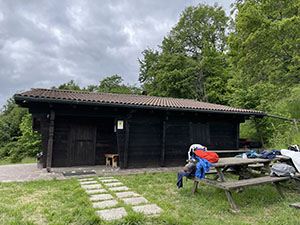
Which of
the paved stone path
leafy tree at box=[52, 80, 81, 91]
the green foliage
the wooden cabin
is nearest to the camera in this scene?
the paved stone path

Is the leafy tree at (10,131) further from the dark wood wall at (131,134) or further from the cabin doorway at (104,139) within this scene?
the cabin doorway at (104,139)

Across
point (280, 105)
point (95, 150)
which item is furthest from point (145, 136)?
point (280, 105)

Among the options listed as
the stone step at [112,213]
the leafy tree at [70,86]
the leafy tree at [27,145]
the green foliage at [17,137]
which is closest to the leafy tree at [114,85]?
the leafy tree at [70,86]

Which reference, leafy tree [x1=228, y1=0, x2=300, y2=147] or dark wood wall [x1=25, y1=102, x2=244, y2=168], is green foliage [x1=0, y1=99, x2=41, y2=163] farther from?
leafy tree [x1=228, y1=0, x2=300, y2=147]

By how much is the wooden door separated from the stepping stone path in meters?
3.09

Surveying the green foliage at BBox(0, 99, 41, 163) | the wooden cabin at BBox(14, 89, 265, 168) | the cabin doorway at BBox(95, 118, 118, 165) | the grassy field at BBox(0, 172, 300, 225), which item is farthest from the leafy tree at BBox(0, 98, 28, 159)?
the grassy field at BBox(0, 172, 300, 225)

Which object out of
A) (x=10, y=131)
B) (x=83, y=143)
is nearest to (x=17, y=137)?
(x=10, y=131)

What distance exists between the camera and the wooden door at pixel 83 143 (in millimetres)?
7121

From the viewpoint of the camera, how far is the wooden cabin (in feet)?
20.3

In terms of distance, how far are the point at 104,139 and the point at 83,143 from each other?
832 mm

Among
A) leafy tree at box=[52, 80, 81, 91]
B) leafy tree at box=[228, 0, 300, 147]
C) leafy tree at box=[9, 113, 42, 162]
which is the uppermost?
leafy tree at box=[52, 80, 81, 91]

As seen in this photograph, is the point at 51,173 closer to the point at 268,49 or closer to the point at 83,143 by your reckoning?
the point at 83,143

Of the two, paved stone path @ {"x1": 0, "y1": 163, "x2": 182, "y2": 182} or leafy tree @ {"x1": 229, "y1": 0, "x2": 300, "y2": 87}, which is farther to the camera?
leafy tree @ {"x1": 229, "y1": 0, "x2": 300, "y2": 87}

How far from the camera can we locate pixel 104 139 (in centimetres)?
766
